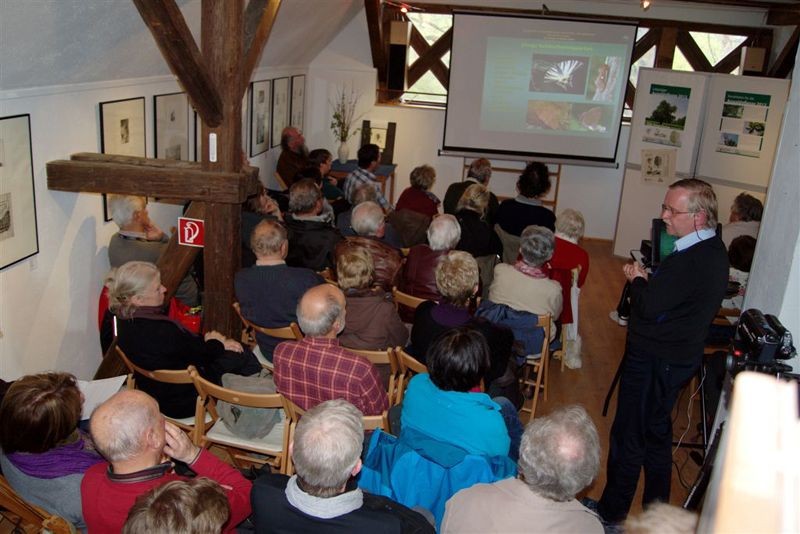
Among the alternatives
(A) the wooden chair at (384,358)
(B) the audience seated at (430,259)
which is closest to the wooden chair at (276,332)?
(A) the wooden chair at (384,358)

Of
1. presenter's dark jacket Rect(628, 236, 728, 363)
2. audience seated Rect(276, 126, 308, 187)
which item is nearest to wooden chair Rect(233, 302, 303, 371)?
presenter's dark jacket Rect(628, 236, 728, 363)

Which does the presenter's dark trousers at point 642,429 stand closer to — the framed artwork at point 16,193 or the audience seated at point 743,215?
the audience seated at point 743,215

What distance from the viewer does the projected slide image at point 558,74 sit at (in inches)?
321

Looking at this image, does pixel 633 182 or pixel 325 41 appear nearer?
pixel 633 182

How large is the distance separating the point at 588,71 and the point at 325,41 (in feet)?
10.8

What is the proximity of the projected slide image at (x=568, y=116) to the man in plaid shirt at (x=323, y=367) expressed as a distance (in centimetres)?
621

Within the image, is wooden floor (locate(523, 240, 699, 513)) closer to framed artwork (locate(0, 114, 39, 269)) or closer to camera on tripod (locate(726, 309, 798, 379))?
camera on tripod (locate(726, 309, 798, 379))

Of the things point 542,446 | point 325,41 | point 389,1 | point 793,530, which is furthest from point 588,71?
point 793,530

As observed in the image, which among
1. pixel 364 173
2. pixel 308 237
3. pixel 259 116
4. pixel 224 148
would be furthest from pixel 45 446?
pixel 259 116

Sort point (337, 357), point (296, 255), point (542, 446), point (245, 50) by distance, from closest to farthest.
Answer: point (542, 446) → point (337, 357) → point (245, 50) → point (296, 255)

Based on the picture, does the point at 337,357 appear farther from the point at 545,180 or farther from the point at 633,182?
the point at 633,182

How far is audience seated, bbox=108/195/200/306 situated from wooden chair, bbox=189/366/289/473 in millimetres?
1396

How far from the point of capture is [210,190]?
4.00 metres

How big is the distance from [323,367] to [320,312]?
0.23 meters
